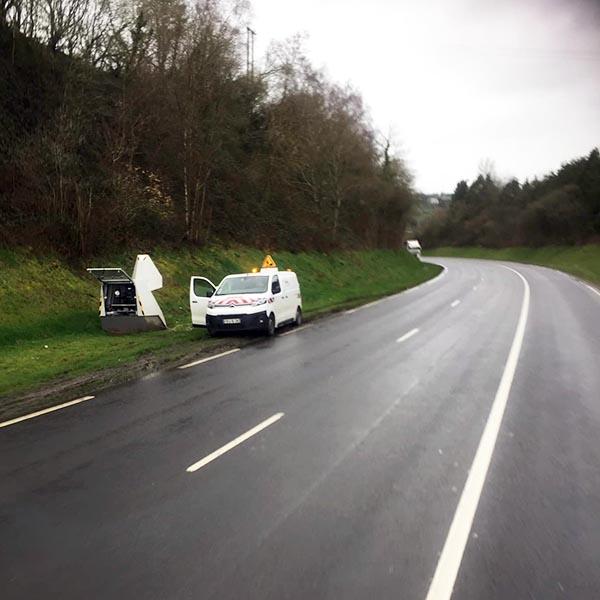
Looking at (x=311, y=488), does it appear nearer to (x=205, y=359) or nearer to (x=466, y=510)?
(x=466, y=510)

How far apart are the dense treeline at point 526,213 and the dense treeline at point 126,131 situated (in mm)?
48408

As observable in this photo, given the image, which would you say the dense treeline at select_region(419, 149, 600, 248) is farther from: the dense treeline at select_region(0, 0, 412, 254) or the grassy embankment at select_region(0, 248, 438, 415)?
the grassy embankment at select_region(0, 248, 438, 415)

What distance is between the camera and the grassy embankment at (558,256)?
184 ft

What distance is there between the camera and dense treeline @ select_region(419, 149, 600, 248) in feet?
244

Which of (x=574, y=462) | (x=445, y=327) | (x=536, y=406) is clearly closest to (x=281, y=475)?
(x=574, y=462)

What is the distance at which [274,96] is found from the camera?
143ft

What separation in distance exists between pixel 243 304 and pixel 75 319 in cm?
491

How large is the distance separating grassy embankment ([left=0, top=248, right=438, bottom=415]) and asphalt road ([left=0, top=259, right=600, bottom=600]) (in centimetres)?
232

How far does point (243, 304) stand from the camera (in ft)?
53.5

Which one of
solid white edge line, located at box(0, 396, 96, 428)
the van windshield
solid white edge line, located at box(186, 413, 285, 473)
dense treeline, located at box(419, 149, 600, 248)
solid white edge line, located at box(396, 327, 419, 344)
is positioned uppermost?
dense treeline, located at box(419, 149, 600, 248)

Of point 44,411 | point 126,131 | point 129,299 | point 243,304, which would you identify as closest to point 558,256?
point 126,131

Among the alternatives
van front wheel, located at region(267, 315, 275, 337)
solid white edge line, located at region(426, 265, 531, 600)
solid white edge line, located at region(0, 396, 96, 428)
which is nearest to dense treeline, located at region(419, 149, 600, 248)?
van front wheel, located at region(267, 315, 275, 337)

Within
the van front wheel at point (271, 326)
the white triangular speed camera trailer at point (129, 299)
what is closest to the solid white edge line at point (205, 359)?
the van front wheel at point (271, 326)

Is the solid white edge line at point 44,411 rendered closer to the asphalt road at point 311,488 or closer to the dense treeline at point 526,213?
the asphalt road at point 311,488
